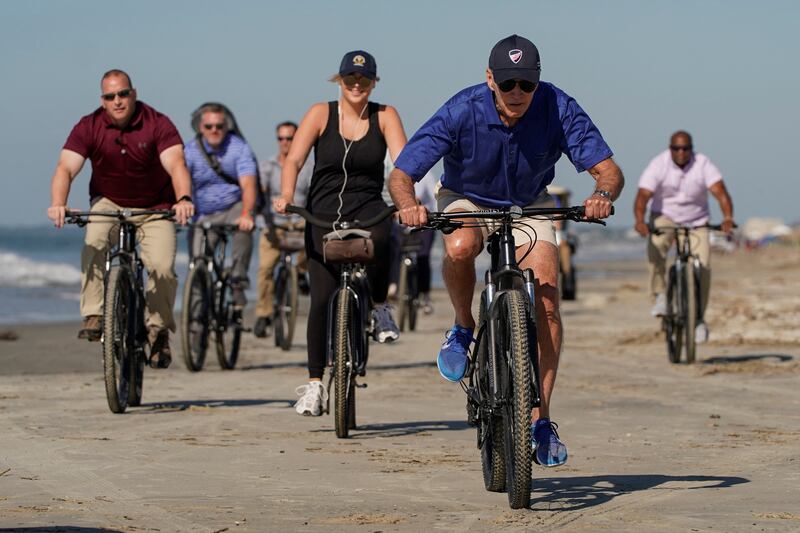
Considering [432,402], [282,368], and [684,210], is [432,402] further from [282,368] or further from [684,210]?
[684,210]

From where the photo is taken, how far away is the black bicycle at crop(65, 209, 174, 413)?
9805mm

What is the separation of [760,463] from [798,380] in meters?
5.06

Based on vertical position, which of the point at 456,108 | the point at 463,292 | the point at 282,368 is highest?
the point at 456,108

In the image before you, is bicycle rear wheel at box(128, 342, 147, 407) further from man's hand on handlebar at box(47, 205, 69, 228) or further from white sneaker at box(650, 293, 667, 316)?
white sneaker at box(650, 293, 667, 316)

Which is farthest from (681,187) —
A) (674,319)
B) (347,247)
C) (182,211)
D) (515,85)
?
(515,85)

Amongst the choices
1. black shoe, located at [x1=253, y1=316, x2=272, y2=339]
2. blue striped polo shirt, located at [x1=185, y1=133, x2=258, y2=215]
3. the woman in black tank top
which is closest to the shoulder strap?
blue striped polo shirt, located at [x1=185, y1=133, x2=258, y2=215]

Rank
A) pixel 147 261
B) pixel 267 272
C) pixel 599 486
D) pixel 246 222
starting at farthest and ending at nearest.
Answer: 1. pixel 267 272
2. pixel 246 222
3. pixel 147 261
4. pixel 599 486

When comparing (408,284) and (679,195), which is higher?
(679,195)

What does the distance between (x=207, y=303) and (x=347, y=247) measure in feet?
15.1

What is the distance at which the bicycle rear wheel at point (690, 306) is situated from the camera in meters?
14.1

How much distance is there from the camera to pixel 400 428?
30.7ft

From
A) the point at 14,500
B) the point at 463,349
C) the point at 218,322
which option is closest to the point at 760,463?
the point at 463,349

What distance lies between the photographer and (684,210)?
14.6 m

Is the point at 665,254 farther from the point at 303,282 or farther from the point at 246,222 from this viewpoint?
the point at 246,222
